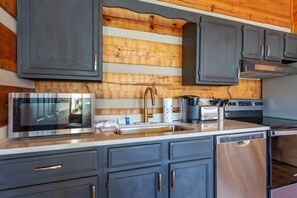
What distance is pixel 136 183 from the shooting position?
138cm

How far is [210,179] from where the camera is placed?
162 centimetres

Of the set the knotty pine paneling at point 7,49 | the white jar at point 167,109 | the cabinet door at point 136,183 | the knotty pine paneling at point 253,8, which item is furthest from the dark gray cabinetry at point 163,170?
the knotty pine paneling at point 253,8

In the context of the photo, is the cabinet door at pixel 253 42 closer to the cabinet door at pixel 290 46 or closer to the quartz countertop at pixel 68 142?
the cabinet door at pixel 290 46

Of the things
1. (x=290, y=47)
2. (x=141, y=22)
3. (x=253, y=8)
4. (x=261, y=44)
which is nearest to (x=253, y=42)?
(x=261, y=44)

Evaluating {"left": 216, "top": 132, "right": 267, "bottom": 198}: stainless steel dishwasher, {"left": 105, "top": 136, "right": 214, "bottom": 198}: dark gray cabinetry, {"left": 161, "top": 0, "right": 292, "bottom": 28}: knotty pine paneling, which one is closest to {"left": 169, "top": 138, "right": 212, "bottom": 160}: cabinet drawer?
{"left": 105, "top": 136, "right": 214, "bottom": 198}: dark gray cabinetry

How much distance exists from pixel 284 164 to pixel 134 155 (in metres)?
1.87

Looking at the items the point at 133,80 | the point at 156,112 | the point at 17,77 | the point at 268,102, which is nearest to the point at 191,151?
the point at 156,112

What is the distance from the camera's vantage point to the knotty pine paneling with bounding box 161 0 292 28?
2.38 meters

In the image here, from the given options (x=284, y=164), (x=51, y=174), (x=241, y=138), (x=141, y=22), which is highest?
(x=141, y=22)

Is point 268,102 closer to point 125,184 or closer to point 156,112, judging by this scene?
point 156,112

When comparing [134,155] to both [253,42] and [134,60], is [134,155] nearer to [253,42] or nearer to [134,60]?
[134,60]

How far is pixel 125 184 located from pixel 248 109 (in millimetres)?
2118

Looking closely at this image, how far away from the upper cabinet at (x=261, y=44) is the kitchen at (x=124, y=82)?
0.02 m

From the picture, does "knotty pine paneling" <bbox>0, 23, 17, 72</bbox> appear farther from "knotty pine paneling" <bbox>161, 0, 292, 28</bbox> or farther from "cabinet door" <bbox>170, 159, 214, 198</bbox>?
"knotty pine paneling" <bbox>161, 0, 292, 28</bbox>
